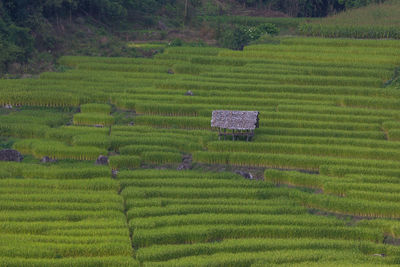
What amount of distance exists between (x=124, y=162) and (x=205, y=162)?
4474 mm

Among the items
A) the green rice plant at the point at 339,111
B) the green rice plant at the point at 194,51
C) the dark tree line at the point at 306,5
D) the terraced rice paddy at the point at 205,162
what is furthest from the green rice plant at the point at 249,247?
the dark tree line at the point at 306,5

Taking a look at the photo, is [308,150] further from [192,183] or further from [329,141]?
[192,183]

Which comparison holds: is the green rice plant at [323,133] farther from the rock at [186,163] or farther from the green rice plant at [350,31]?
the green rice plant at [350,31]

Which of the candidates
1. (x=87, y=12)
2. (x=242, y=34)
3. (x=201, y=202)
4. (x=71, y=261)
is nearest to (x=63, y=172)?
(x=201, y=202)

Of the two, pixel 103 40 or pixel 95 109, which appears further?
pixel 103 40

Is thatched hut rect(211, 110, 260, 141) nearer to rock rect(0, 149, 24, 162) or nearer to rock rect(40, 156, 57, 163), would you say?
rock rect(40, 156, 57, 163)

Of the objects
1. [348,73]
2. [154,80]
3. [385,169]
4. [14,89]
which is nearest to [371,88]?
[348,73]

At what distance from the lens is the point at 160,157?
32812 millimetres

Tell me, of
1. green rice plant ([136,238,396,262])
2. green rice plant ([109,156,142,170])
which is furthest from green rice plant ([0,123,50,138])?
green rice plant ([136,238,396,262])

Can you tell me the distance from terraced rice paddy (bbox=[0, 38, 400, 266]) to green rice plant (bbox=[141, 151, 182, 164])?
0.10m

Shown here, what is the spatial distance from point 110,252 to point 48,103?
20.5 metres

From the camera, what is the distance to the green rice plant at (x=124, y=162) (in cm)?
3194

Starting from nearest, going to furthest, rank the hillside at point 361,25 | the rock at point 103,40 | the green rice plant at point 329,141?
the green rice plant at point 329,141 → the hillside at point 361,25 → the rock at point 103,40

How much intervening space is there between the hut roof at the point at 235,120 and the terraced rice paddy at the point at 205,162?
1.00m
